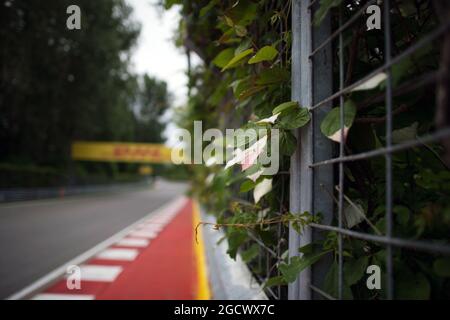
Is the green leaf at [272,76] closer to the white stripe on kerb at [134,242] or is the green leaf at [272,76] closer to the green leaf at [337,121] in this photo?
the green leaf at [337,121]

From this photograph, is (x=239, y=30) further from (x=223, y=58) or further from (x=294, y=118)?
(x=294, y=118)

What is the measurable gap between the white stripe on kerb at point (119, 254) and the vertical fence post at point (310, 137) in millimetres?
3768

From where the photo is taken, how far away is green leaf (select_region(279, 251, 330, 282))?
1.17 meters

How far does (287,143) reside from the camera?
49.9 inches

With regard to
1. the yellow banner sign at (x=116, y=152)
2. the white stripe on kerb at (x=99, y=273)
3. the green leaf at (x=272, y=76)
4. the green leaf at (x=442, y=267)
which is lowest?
the white stripe on kerb at (x=99, y=273)

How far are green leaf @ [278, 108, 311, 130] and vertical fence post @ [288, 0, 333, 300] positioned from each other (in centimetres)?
4

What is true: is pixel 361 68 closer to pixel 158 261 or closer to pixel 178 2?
pixel 178 2

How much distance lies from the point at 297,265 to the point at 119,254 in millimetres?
4224

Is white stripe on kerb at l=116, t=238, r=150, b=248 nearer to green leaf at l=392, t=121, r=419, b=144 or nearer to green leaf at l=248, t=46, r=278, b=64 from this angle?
green leaf at l=248, t=46, r=278, b=64

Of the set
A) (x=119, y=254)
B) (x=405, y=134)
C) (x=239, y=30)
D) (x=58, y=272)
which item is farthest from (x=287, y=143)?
(x=119, y=254)

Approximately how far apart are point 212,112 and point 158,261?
2.04m

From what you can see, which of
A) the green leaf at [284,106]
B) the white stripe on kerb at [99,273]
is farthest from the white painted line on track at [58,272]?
the green leaf at [284,106]

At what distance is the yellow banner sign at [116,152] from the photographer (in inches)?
1185

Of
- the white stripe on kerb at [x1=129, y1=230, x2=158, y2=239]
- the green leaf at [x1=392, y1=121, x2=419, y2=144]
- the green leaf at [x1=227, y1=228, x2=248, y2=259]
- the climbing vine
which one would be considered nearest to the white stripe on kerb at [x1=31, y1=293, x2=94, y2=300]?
the green leaf at [x1=227, y1=228, x2=248, y2=259]
